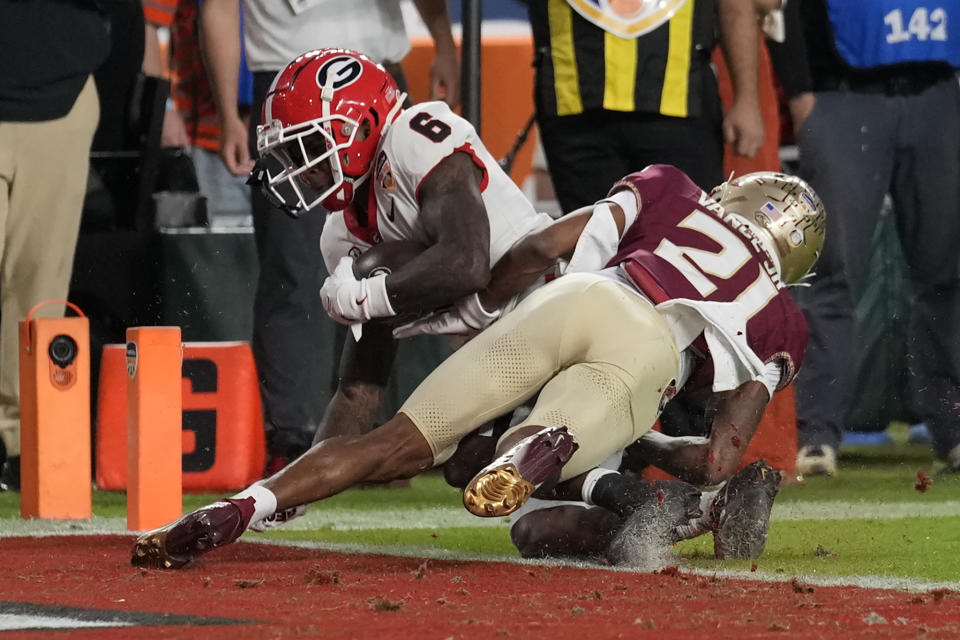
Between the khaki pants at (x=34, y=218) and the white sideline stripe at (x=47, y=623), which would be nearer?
the white sideline stripe at (x=47, y=623)

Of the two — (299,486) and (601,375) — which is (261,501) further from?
(601,375)

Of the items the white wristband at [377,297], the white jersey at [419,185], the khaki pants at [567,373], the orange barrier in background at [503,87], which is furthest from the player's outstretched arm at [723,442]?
the orange barrier in background at [503,87]

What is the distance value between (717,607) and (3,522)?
233cm

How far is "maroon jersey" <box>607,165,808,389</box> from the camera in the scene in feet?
12.5

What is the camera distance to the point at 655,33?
5.06 metres

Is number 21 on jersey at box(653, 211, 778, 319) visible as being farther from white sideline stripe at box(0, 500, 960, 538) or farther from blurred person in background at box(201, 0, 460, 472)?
blurred person in background at box(201, 0, 460, 472)

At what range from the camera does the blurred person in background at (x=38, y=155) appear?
5281 millimetres

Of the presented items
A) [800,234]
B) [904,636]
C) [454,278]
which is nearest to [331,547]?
[454,278]

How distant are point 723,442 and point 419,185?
899 millimetres

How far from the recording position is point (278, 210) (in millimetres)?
5383

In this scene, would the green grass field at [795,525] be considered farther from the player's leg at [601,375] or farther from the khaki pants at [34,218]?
the khaki pants at [34,218]

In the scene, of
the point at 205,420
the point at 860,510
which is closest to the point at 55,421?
the point at 205,420

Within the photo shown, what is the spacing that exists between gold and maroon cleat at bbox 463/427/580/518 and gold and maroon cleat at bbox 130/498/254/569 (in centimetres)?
47

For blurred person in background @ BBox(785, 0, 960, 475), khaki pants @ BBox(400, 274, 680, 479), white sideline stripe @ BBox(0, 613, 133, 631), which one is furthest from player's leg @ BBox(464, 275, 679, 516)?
blurred person in background @ BBox(785, 0, 960, 475)
